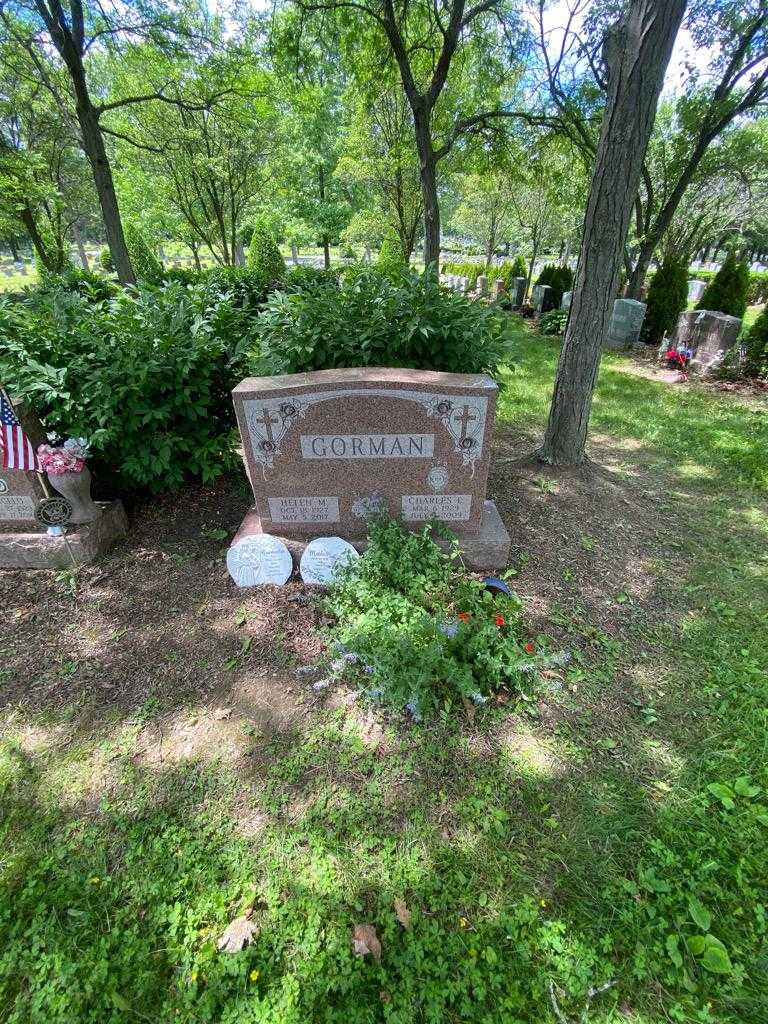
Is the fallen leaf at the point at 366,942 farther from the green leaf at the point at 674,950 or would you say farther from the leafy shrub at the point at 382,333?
the leafy shrub at the point at 382,333

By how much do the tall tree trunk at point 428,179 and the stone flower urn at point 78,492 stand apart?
5907 millimetres

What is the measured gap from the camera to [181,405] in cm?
357

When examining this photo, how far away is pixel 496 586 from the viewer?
297cm

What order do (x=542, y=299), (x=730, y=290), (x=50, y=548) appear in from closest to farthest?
(x=50, y=548) < (x=730, y=290) < (x=542, y=299)

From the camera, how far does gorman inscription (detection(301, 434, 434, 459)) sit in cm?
297

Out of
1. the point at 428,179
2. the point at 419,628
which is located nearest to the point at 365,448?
the point at 419,628

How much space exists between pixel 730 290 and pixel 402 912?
11.1m

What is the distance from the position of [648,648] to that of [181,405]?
11.5 feet

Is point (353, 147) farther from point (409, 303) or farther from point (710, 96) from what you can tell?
point (409, 303)

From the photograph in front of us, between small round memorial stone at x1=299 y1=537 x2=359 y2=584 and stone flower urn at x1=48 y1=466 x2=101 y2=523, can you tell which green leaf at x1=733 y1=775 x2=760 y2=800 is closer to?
small round memorial stone at x1=299 y1=537 x2=359 y2=584

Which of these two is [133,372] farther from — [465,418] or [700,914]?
[700,914]

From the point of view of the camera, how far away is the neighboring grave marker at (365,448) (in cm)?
284

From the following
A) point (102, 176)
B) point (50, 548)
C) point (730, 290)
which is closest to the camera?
point (50, 548)

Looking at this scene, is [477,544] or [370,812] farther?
[477,544]
